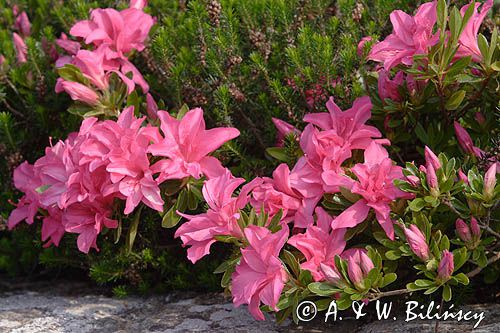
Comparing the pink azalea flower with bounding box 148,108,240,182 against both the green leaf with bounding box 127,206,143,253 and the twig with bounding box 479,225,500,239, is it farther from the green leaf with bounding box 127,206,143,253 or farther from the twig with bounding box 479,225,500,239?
the twig with bounding box 479,225,500,239

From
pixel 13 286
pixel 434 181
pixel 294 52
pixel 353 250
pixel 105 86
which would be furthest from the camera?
pixel 13 286

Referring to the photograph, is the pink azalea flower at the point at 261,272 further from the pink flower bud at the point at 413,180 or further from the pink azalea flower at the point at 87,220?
the pink azalea flower at the point at 87,220

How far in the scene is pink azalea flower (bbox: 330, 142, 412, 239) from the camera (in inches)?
93.9

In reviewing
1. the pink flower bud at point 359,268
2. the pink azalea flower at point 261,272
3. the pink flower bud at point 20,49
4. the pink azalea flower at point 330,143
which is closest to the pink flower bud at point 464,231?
the pink flower bud at point 359,268

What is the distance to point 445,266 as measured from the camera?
2219mm

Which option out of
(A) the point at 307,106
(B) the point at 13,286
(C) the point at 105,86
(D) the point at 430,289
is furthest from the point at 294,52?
(B) the point at 13,286

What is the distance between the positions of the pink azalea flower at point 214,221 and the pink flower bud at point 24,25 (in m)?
1.93

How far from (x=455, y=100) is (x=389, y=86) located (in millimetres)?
234

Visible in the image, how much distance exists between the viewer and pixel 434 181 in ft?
7.35

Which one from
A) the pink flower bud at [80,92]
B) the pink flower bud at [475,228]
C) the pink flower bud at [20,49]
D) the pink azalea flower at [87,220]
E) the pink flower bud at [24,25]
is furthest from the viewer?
the pink flower bud at [24,25]

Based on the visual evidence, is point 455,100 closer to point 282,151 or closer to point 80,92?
point 282,151

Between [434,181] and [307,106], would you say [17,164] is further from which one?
[434,181]

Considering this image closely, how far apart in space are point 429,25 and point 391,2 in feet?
2.13

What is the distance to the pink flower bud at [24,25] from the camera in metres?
3.98
